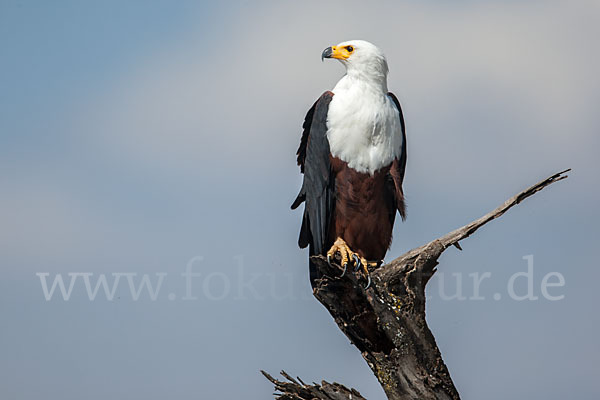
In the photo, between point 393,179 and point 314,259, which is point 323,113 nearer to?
point 393,179

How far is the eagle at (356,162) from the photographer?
584 centimetres

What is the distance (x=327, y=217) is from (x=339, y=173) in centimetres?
43

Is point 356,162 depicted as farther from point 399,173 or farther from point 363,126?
point 399,173

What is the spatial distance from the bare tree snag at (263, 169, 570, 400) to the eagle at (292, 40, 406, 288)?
0.40 meters

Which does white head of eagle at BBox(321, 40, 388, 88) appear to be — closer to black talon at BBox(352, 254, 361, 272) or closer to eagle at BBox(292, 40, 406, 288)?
eagle at BBox(292, 40, 406, 288)

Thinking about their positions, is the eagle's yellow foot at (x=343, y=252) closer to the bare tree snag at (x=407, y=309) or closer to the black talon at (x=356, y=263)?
the black talon at (x=356, y=263)

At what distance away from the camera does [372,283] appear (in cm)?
525

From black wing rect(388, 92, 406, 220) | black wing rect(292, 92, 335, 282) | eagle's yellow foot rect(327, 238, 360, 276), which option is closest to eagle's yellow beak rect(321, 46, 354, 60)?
black wing rect(292, 92, 335, 282)

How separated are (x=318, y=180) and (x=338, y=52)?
1.19 m

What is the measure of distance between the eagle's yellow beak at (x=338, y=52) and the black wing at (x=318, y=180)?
0.35 meters

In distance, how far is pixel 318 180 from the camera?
6062 mm

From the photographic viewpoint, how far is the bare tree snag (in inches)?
205

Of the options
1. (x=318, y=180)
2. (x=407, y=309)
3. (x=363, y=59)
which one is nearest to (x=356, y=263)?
(x=407, y=309)

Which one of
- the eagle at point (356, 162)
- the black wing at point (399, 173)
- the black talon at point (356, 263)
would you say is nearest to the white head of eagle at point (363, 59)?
the eagle at point (356, 162)
